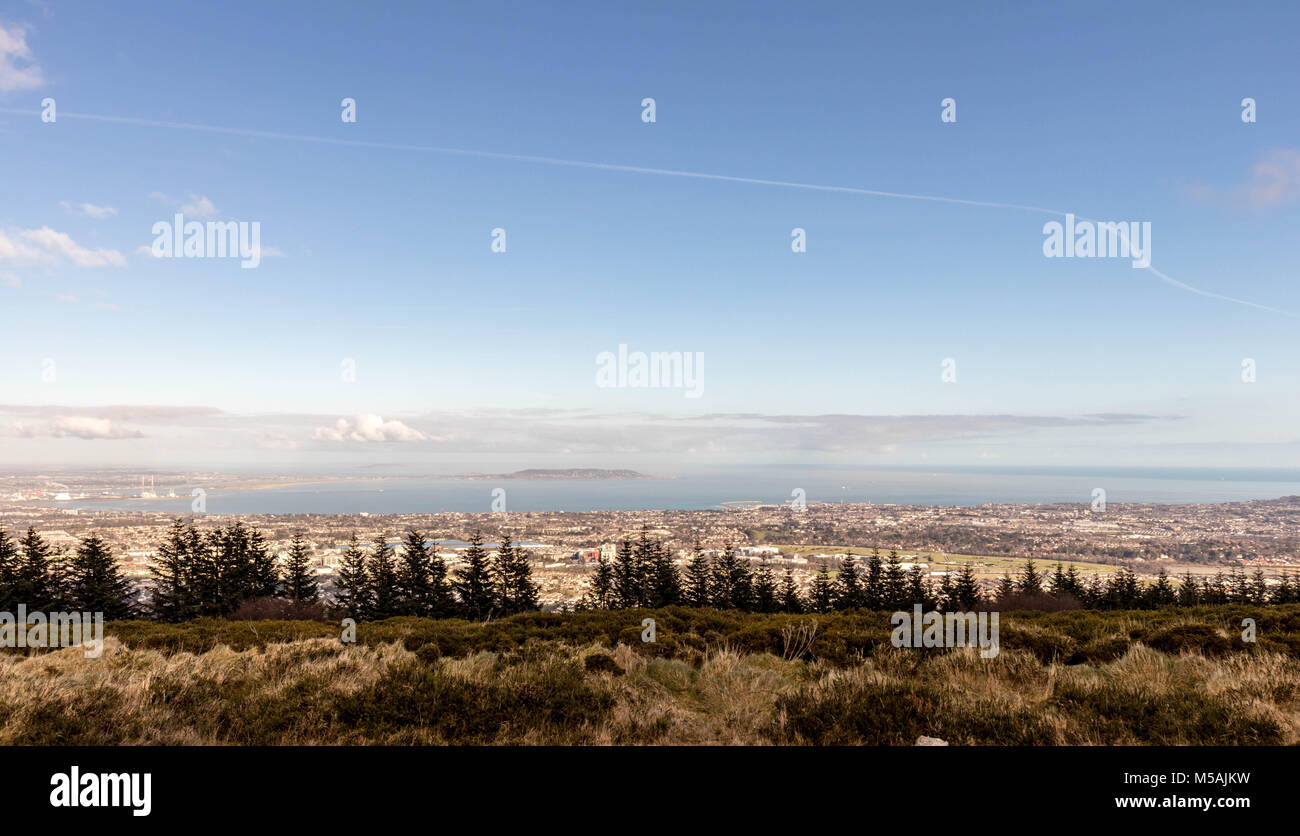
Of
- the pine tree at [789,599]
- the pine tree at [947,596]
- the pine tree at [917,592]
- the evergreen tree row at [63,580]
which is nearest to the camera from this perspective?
the evergreen tree row at [63,580]

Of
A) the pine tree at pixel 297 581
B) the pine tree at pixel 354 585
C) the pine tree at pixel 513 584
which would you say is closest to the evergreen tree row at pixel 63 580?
the pine tree at pixel 297 581

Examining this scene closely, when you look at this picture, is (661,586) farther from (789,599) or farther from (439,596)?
(439,596)

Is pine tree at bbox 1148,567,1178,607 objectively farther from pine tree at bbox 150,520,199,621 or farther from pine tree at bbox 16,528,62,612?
pine tree at bbox 16,528,62,612

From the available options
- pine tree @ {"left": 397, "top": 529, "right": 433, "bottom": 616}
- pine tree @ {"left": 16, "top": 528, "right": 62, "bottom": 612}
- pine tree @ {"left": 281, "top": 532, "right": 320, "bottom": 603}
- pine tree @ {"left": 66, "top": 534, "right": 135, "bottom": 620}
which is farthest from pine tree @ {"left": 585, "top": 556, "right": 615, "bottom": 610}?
pine tree @ {"left": 16, "top": 528, "right": 62, "bottom": 612}

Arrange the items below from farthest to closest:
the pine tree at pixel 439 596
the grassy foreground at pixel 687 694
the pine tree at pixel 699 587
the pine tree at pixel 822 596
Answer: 1. the pine tree at pixel 699 587
2. the pine tree at pixel 822 596
3. the pine tree at pixel 439 596
4. the grassy foreground at pixel 687 694

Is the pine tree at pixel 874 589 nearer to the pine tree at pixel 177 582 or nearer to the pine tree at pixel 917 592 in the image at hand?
the pine tree at pixel 917 592
